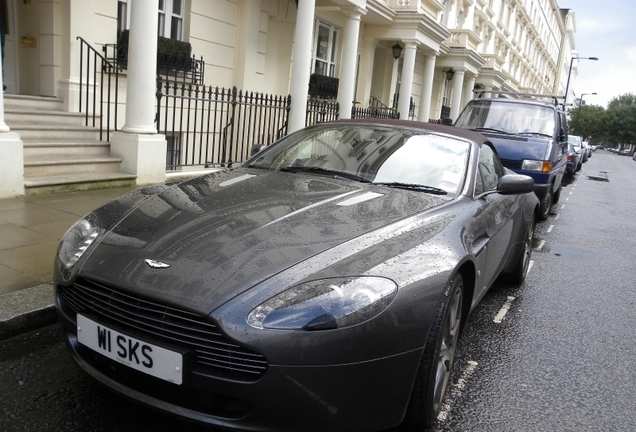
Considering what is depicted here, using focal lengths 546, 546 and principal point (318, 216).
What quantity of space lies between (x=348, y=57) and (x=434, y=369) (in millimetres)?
11970

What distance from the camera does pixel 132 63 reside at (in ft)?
25.5

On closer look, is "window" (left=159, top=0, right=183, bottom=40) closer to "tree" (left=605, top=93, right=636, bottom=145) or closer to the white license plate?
the white license plate

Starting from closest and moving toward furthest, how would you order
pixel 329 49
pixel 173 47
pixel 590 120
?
pixel 173 47 → pixel 329 49 → pixel 590 120

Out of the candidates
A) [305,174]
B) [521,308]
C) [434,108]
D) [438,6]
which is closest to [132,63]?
[305,174]

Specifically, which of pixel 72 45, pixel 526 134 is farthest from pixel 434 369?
pixel 72 45

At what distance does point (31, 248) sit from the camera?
461cm

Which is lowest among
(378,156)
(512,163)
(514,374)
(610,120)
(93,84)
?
(514,374)

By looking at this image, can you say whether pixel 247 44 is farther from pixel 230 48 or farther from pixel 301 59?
pixel 301 59

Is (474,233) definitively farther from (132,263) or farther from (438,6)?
(438,6)

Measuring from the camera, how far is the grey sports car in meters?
2.07

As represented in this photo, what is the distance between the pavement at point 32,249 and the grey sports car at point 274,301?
86 cm

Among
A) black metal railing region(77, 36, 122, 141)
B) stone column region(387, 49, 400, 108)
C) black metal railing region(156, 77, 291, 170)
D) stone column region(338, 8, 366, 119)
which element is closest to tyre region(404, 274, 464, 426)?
black metal railing region(156, 77, 291, 170)

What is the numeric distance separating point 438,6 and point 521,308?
17.5 m

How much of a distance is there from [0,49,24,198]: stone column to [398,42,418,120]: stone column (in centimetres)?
1297
